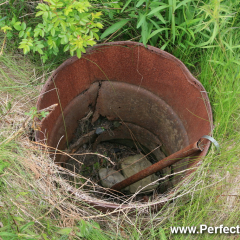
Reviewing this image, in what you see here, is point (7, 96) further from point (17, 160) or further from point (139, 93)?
point (139, 93)

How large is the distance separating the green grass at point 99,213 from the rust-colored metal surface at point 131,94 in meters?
0.13

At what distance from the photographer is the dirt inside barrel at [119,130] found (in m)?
2.04

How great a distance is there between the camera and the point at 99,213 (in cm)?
140

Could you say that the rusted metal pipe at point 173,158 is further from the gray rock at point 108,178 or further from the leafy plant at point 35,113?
the leafy plant at point 35,113

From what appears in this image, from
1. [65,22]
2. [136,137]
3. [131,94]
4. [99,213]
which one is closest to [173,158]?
[99,213]

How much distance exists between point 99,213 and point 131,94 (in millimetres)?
1088

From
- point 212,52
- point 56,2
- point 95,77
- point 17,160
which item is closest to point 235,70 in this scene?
point 212,52

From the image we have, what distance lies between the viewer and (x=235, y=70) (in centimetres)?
160

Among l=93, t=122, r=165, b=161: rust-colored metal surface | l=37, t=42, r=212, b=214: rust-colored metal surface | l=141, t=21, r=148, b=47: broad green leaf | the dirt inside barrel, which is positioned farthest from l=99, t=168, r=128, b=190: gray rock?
l=141, t=21, r=148, b=47: broad green leaf

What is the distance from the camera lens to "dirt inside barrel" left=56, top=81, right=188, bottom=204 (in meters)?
2.04

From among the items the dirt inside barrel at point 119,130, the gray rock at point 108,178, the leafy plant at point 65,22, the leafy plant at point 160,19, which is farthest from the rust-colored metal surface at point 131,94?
the gray rock at point 108,178

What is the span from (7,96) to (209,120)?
1383 mm

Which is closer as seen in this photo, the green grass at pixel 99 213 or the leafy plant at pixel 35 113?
the green grass at pixel 99 213

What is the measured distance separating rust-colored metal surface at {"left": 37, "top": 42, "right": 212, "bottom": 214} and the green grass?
0.13 metres
